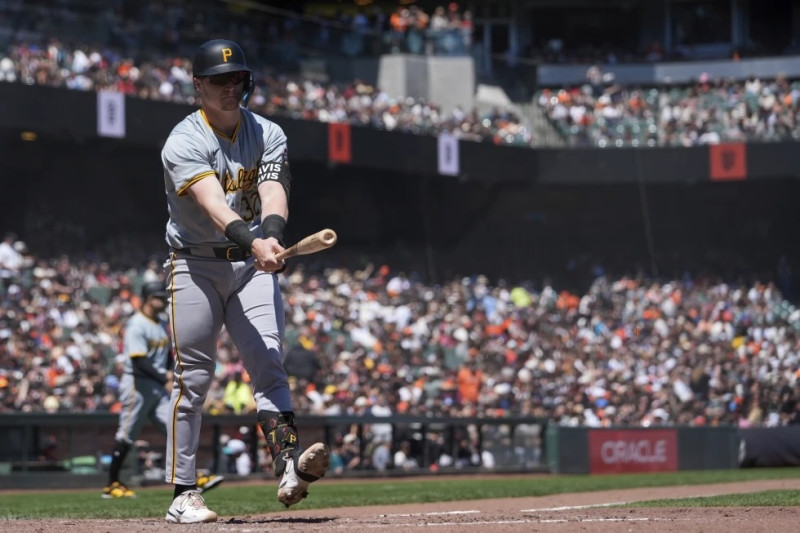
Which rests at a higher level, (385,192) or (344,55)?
(344,55)

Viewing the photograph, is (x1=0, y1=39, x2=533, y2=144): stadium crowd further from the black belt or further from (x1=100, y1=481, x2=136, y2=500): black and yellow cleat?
the black belt

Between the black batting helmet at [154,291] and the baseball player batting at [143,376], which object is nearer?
the baseball player batting at [143,376]

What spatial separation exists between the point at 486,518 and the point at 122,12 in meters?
19.3

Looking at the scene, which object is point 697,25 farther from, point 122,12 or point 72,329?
point 72,329

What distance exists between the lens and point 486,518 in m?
6.39

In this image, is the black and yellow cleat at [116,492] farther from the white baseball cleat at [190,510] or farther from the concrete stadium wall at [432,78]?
the concrete stadium wall at [432,78]

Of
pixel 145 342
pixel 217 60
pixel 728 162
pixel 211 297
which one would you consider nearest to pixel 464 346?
pixel 728 162

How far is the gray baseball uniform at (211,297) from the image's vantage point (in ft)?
20.5

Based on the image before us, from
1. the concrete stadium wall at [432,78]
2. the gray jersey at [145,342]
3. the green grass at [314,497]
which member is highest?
the concrete stadium wall at [432,78]

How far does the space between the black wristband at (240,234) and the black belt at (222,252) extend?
31 centimetres

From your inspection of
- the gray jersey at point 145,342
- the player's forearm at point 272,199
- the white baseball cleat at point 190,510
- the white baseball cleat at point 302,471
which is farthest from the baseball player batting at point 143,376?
the white baseball cleat at point 302,471

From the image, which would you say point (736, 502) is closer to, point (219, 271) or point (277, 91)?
point (219, 271)

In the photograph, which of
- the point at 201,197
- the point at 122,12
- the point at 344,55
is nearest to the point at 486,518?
the point at 201,197

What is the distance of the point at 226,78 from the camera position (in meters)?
6.25
